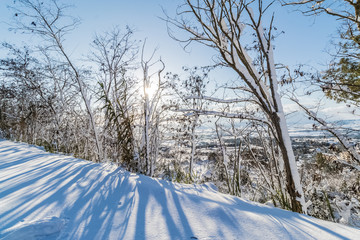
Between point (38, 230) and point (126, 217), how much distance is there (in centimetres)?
51

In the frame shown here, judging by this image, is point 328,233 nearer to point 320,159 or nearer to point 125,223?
point 125,223

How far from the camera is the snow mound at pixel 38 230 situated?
0.93 metres

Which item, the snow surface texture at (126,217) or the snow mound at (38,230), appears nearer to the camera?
the snow mound at (38,230)

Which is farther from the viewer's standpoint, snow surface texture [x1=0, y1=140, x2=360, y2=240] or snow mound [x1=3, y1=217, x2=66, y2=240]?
snow surface texture [x1=0, y1=140, x2=360, y2=240]

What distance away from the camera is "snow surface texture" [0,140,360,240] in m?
1.05

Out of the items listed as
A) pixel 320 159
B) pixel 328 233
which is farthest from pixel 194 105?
pixel 320 159

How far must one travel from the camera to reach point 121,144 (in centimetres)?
349

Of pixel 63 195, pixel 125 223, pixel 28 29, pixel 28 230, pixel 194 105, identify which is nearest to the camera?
pixel 28 230

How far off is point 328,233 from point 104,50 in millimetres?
9225

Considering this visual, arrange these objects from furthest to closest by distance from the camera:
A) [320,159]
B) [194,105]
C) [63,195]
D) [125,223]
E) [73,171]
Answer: [320,159], [194,105], [73,171], [63,195], [125,223]

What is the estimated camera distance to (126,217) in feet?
4.11

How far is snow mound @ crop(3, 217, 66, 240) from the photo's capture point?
930 mm

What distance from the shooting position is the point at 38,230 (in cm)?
98

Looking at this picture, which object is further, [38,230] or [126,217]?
[126,217]
